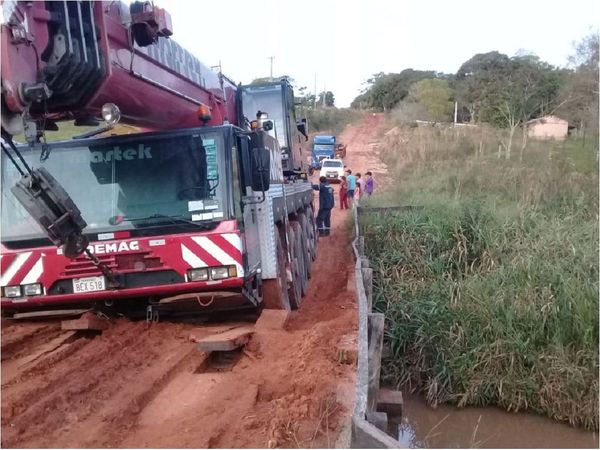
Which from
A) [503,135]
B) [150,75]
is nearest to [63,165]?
[150,75]

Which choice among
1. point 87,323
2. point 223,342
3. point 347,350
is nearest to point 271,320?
point 223,342

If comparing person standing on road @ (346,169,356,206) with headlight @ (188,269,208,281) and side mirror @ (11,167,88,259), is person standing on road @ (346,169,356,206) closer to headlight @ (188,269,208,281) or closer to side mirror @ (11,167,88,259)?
headlight @ (188,269,208,281)

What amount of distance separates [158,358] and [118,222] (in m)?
1.21

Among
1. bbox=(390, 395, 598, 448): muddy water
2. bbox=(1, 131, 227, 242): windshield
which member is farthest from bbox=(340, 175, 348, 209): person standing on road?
bbox=(1, 131, 227, 242): windshield

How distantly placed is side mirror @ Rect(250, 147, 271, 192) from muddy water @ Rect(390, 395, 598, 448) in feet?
11.1

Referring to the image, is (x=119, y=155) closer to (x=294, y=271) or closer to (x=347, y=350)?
(x=347, y=350)

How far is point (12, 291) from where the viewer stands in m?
5.34

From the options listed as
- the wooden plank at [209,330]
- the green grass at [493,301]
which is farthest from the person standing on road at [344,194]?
the wooden plank at [209,330]

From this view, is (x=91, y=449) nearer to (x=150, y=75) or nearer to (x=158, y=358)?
(x=158, y=358)

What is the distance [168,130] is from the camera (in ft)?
18.3

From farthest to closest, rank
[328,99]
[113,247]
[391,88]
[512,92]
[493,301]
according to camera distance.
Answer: [328,99], [391,88], [512,92], [493,301], [113,247]

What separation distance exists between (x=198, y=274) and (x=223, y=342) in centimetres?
69

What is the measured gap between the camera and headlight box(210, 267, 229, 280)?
208 inches

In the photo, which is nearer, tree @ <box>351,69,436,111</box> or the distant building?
the distant building
